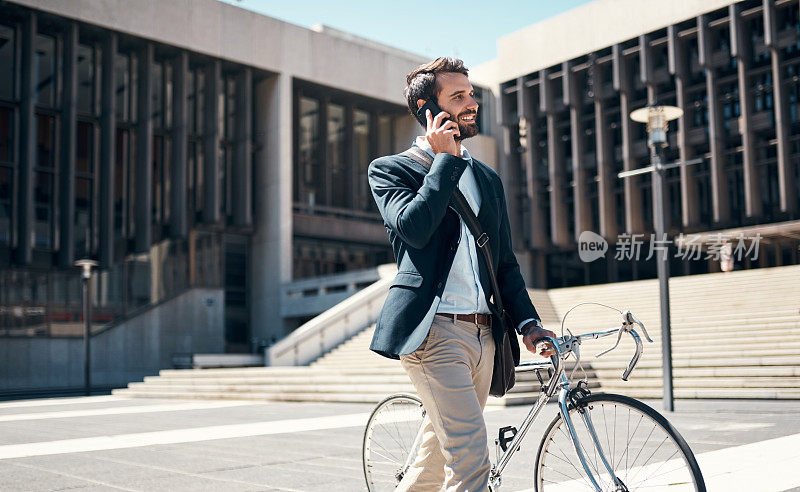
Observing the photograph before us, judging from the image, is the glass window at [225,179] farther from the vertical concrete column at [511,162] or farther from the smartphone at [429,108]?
the smartphone at [429,108]

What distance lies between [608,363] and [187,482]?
1060 centimetres

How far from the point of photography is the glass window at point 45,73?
2961 cm

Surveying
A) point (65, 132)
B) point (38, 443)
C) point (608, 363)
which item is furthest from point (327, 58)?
point (38, 443)

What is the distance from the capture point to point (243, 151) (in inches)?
1332

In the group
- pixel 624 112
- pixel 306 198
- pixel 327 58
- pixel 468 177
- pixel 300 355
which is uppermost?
pixel 327 58

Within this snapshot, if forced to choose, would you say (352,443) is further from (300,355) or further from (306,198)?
(306,198)

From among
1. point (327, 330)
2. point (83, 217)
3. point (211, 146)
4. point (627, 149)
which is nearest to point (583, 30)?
point (627, 149)

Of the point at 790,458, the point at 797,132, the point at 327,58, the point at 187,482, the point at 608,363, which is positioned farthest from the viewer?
the point at 327,58

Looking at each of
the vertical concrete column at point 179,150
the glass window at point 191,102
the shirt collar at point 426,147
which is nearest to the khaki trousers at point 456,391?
the shirt collar at point 426,147

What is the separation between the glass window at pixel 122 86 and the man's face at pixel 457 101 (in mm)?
31331

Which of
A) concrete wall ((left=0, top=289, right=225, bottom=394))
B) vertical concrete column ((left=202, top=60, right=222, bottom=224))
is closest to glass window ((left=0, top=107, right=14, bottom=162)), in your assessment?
concrete wall ((left=0, top=289, right=225, bottom=394))

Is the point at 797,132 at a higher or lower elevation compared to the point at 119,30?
lower

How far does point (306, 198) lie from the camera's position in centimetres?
3731

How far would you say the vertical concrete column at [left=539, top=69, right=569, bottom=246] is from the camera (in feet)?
128
